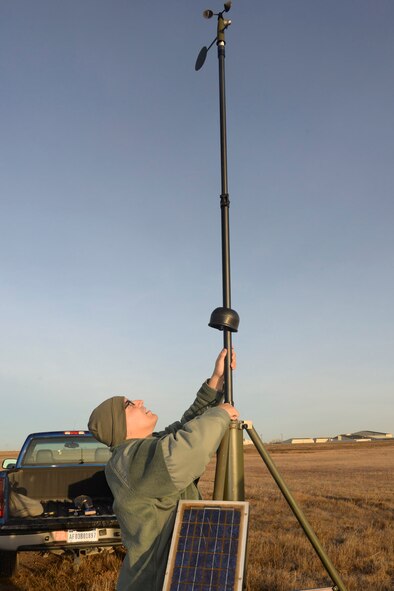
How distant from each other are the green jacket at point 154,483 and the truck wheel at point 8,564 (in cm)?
573

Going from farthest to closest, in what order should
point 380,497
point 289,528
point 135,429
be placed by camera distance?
point 380,497, point 289,528, point 135,429

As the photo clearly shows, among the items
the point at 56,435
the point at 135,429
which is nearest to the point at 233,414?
the point at 135,429

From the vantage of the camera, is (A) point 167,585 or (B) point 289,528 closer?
(A) point 167,585

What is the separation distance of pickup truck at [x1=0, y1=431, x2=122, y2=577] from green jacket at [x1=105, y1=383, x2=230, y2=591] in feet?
15.7

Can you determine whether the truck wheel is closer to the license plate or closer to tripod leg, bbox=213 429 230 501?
the license plate

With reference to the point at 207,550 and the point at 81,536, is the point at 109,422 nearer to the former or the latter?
the point at 207,550

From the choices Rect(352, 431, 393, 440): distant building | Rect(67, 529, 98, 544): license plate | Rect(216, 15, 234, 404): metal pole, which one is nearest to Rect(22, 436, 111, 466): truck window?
Rect(67, 529, 98, 544): license plate

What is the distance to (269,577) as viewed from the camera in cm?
715

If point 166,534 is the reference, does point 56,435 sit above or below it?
above

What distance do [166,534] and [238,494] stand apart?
0.76 meters

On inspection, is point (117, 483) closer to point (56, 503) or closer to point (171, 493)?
point (171, 493)

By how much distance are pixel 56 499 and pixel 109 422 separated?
6880 millimetres

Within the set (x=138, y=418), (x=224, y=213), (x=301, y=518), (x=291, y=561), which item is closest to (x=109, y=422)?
(x=138, y=418)

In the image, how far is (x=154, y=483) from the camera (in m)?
2.83
